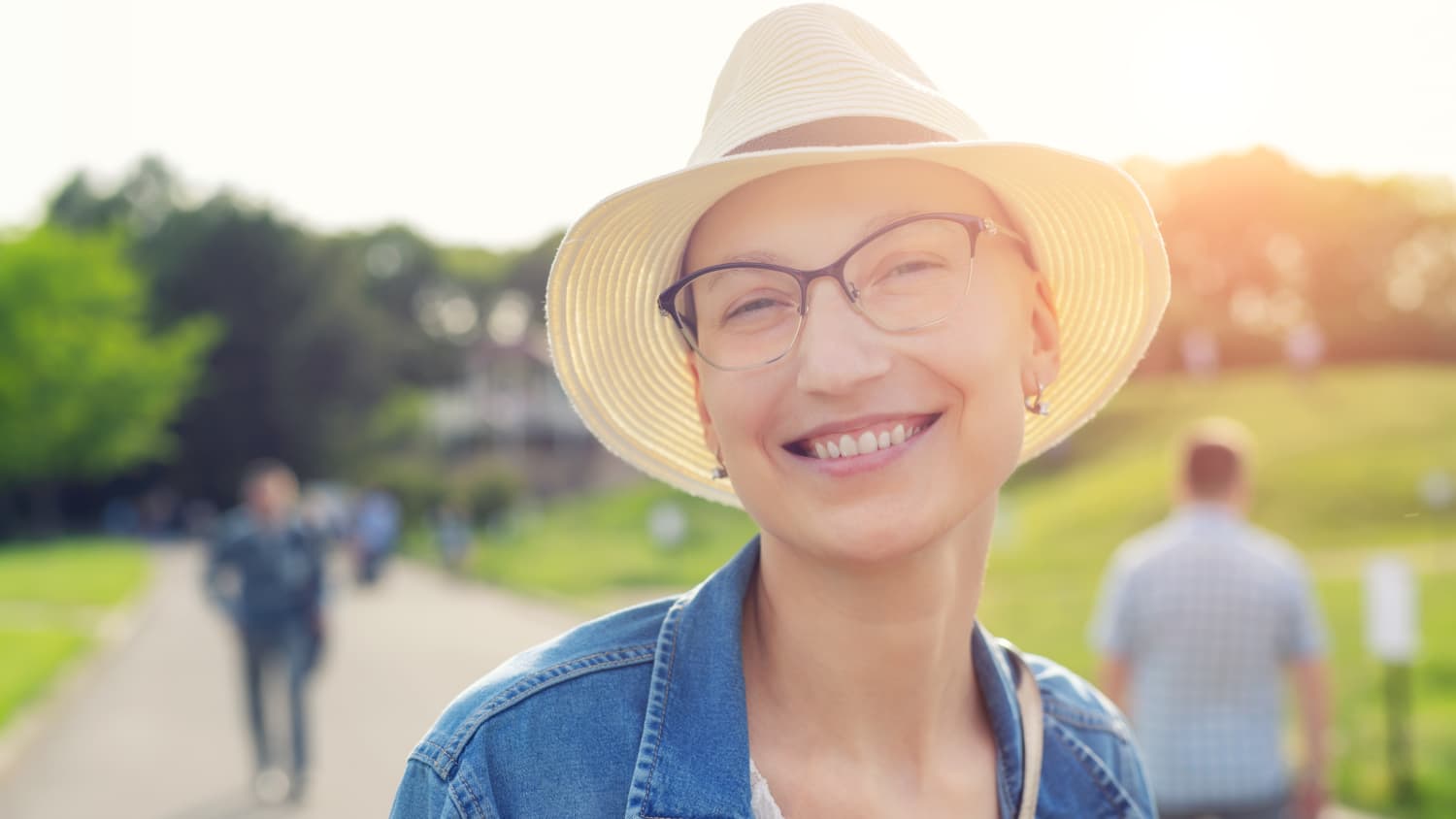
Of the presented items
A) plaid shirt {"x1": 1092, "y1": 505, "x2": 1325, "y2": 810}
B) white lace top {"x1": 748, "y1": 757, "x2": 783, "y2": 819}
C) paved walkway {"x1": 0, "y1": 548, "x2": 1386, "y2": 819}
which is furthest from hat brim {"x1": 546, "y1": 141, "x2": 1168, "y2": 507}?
paved walkway {"x1": 0, "y1": 548, "x2": 1386, "y2": 819}

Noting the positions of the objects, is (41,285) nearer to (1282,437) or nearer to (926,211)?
(1282,437)

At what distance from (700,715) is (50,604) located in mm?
25937

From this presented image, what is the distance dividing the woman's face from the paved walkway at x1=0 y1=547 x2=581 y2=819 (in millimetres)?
7233

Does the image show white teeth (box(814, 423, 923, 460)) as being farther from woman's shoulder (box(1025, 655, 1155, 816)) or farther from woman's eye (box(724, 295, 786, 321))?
woman's shoulder (box(1025, 655, 1155, 816))

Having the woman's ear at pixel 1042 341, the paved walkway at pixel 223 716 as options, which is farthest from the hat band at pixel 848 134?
the paved walkway at pixel 223 716

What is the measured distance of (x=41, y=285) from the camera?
189 feet

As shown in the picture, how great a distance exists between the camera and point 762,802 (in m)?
1.89

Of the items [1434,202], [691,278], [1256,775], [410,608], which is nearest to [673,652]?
[691,278]

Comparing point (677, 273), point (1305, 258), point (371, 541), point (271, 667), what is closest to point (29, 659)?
point (271, 667)

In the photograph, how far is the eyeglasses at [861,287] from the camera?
1.88 metres

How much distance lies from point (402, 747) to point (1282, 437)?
112ft

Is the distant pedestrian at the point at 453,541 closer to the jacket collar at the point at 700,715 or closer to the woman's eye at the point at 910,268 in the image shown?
the jacket collar at the point at 700,715

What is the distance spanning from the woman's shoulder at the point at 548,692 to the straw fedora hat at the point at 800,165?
1.87 feet

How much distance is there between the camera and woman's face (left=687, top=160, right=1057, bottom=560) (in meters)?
1.87
